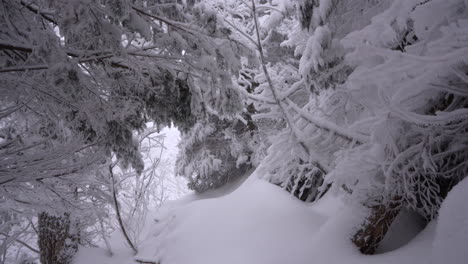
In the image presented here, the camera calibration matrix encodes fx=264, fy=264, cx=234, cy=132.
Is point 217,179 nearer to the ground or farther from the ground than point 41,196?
nearer to the ground

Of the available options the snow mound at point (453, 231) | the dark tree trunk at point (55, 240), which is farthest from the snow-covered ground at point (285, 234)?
the dark tree trunk at point (55, 240)

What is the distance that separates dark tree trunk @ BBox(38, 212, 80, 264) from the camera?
7.31 meters

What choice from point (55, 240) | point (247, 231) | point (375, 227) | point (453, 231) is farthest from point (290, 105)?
point (55, 240)

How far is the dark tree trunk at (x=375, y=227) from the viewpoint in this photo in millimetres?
3000

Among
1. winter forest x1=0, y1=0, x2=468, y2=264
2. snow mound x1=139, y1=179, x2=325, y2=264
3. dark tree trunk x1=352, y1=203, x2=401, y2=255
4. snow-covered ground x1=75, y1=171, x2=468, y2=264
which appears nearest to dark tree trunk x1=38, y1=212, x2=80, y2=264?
snow-covered ground x1=75, y1=171, x2=468, y2=264

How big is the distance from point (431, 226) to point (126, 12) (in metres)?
3.58

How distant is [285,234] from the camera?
4.14m

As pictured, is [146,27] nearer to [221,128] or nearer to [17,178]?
[17,178]

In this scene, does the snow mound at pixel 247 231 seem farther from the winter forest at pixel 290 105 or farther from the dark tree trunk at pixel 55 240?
the dark tree trunk at pixel 55 240

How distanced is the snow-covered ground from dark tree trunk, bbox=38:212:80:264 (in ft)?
1.58

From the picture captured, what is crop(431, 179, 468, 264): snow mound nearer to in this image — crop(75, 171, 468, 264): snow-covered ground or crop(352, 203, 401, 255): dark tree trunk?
crop(75, 171, 468, 264): snow-covered ground

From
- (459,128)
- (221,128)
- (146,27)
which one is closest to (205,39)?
(146,27)

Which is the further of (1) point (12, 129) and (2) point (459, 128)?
(1) point (12, 129)

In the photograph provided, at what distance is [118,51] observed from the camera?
245 cm
